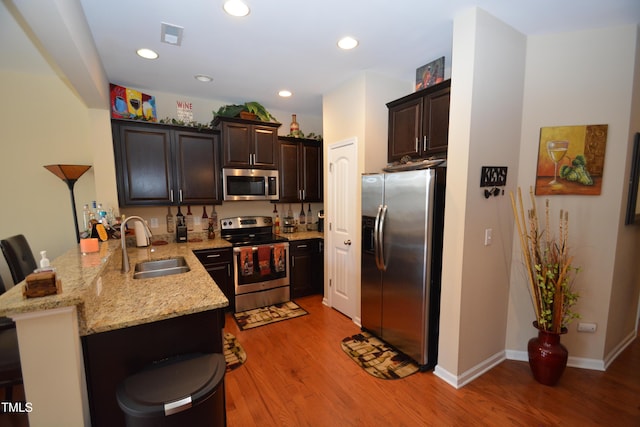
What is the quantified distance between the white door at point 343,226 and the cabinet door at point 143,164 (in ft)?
6.35

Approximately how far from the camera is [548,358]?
2.01 metres

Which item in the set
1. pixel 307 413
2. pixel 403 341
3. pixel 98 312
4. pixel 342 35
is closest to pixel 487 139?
pixel 342 35

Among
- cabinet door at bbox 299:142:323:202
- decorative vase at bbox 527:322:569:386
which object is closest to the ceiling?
cabinet door at bbox 299:142:323:202

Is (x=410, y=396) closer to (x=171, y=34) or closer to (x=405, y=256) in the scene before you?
(x=405, y=256)

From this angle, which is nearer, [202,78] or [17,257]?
[17,257]

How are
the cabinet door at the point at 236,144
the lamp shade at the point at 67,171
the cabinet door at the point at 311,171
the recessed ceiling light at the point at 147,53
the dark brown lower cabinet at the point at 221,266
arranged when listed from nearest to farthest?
the recessed ceiling light at the point at 147,53, the lamp shade at the point at 67,171, the dark brown lower cabinet at the point at 221,266, the cabinet door at the point at 236,144, the cabinet door at the point at 311,171

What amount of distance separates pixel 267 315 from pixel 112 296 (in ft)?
6.29

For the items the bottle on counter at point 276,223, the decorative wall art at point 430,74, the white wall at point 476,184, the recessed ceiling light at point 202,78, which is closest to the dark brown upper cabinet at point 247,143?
the recessed ceiling light at point 202,78

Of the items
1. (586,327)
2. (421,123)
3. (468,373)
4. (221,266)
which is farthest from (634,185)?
(221,266)

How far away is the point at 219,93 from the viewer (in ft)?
11.1

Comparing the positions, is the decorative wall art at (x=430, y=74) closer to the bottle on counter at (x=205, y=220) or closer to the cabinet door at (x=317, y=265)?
the cabinet door at (x=317, y=265)

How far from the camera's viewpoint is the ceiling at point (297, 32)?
1789 mm

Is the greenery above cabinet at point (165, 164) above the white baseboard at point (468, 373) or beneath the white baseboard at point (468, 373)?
above

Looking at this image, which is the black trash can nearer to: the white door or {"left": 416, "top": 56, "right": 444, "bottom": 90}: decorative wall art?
the white door
